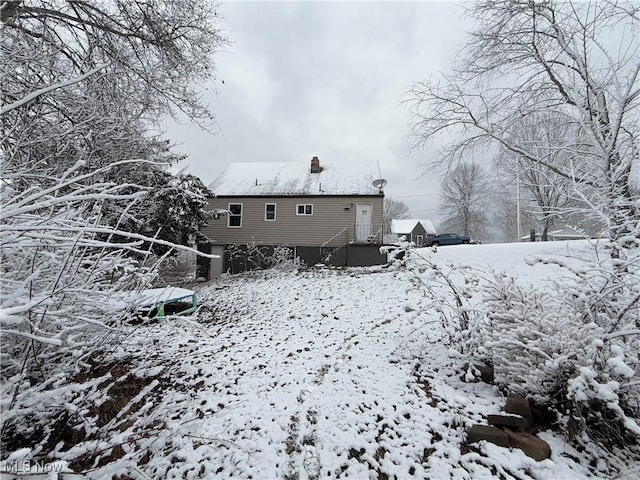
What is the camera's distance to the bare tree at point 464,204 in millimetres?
30391

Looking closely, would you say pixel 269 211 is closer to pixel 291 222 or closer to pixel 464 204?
pixel 291 222

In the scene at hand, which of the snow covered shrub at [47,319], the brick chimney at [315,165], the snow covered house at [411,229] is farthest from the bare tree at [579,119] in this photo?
the snow covered house at [411,229]

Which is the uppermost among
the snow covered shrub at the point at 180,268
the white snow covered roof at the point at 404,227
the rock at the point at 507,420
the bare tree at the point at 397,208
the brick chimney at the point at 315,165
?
the bare tree at the point at 397,208

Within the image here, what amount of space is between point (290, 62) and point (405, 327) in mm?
6870

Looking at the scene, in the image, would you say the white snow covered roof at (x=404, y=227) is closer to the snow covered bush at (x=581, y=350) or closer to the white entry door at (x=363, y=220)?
the white entry door at (x=363, y=220)

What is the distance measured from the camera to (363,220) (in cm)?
1360

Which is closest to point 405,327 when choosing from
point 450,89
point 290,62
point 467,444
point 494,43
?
point 467,444

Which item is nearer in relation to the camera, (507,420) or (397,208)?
(507,420)

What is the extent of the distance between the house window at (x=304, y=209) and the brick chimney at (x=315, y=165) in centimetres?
259

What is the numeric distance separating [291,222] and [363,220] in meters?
3.54

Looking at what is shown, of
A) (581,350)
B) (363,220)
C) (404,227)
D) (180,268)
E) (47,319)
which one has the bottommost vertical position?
(180,268)

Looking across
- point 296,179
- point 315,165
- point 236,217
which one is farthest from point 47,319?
point 315,165

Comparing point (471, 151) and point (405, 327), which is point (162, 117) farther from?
point (471, 151)

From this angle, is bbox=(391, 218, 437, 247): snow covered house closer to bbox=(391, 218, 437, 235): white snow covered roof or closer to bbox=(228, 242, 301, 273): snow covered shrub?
bbox=(391, 218, 437, 235): white snow covered roof
